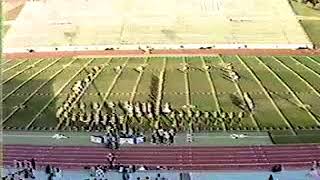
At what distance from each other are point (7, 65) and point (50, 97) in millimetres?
9382

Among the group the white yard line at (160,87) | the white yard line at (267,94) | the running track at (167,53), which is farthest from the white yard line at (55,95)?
the white yard line at (267,94)

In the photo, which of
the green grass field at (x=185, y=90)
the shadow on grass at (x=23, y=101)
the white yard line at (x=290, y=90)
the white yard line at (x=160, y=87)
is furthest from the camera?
the white yard line at (x=160, y=87)

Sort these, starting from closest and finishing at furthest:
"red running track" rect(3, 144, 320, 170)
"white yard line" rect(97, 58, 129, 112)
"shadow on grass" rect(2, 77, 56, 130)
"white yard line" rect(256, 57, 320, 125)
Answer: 1. "red running track" rect(3, 144, 320, 170)
2. "white yard line" rect(256, 57, 320, 125)
3. "shadow on grass" rect(2, 77, 56, 130)
4. "white yard line" rect(97, 58, 129, 112)

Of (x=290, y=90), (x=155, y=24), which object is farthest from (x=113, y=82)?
(x=155, y=24)

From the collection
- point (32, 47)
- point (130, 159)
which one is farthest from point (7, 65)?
point (130, 159)

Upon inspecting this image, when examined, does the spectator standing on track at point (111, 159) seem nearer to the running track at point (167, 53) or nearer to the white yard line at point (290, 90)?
the white yard line at point (290, 90)

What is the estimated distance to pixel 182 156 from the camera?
101 feet

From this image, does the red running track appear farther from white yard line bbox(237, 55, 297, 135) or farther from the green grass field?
white yard line bbox(237, 55, 297, 135)

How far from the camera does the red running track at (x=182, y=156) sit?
29891mm

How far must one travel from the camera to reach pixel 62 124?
35.0 m

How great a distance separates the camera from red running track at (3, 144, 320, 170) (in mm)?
29891

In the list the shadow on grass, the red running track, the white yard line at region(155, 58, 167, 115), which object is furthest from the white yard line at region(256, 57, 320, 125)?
the shadow on grass

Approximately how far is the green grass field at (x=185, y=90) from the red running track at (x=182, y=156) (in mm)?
2507

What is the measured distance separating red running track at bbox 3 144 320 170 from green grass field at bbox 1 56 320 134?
98.7 inches
